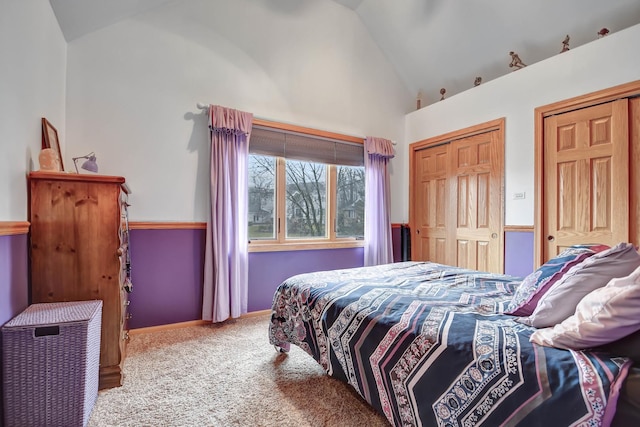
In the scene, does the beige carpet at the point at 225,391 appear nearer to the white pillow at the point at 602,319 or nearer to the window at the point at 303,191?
the white pillow at the point at 602,319

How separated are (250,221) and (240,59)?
1.71 meters

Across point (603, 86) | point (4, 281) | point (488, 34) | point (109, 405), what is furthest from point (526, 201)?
point (4, 281)

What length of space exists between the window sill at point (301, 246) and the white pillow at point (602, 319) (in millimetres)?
2621

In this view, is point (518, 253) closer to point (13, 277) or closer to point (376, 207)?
point (376, 207)

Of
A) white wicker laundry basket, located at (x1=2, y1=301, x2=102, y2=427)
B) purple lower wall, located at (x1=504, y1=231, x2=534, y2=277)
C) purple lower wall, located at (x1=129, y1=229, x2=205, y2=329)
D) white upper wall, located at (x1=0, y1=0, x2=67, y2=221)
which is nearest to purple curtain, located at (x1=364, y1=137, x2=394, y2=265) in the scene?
purple lower wall, located at (x1=504, y1=231, x2=534, y2=277)

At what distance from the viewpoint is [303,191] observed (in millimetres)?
3645

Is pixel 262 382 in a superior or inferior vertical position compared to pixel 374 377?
inferior

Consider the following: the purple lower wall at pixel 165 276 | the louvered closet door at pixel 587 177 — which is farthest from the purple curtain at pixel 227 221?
the louvered closet door at pixel 587 177

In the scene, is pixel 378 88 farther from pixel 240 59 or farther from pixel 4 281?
pixel 4 281

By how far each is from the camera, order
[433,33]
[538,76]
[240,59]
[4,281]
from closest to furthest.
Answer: [4,281]
[538,76]
[240,59]
[433,33]

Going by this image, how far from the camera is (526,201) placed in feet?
9.95

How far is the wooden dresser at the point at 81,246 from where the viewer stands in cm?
175

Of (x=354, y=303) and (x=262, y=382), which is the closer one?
(x=354, y=303)

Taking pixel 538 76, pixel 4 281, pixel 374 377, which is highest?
pixel 538 76
